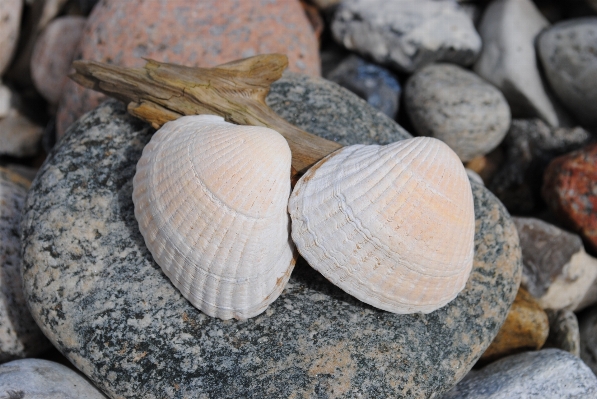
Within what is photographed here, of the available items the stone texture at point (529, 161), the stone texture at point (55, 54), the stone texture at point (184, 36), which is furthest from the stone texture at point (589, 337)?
the stone texture at point (55, 54)

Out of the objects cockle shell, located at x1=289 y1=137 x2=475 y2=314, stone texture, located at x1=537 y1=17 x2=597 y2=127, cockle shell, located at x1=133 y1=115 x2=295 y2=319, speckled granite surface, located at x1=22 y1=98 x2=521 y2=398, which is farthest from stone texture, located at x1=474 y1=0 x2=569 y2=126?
cockle shell, located at x1=133 y1=115 x2=295 y2=319

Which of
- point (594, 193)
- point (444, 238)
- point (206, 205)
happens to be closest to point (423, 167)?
point (444, 238)

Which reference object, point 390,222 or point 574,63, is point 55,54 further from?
point 574,63

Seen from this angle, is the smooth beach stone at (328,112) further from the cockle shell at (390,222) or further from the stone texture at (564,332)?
the stone texture at (564,332)

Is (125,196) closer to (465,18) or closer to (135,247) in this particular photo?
(135,247)

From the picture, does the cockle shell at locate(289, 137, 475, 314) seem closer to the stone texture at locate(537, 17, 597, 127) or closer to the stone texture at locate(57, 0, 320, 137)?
the stone texture at locate(57, 0, 320, 137)

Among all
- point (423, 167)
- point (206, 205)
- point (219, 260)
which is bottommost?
point (219, 260)
